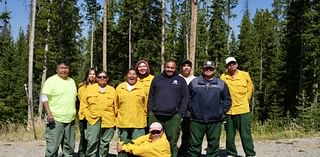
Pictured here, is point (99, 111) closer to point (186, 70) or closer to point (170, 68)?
point (170, 68)

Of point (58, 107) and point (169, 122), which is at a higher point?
point (58, 107)

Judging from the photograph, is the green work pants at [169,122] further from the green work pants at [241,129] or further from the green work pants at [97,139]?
the green work pants at [241,129]

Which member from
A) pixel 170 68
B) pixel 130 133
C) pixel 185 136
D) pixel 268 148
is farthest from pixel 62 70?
pixel 268 148

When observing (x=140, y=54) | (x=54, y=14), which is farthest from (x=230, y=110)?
(x=140, y=54)

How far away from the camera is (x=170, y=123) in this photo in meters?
7.34

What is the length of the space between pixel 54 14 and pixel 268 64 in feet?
72.4

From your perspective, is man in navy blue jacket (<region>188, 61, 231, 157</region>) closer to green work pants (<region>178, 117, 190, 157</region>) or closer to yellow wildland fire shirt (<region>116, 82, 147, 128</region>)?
green work pants (<region>178, 117, 190, 157</region>)

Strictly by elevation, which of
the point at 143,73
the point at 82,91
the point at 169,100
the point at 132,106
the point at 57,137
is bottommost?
the point at 57,137

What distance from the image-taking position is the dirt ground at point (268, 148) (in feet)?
32.2

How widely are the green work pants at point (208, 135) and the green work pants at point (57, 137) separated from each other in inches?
80.5

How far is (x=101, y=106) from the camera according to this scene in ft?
25.4

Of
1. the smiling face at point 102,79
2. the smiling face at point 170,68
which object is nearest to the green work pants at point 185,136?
the smiling face at point 170,68

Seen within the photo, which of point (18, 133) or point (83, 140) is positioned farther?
point (18, 133)

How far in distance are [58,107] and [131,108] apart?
121 centimetres
